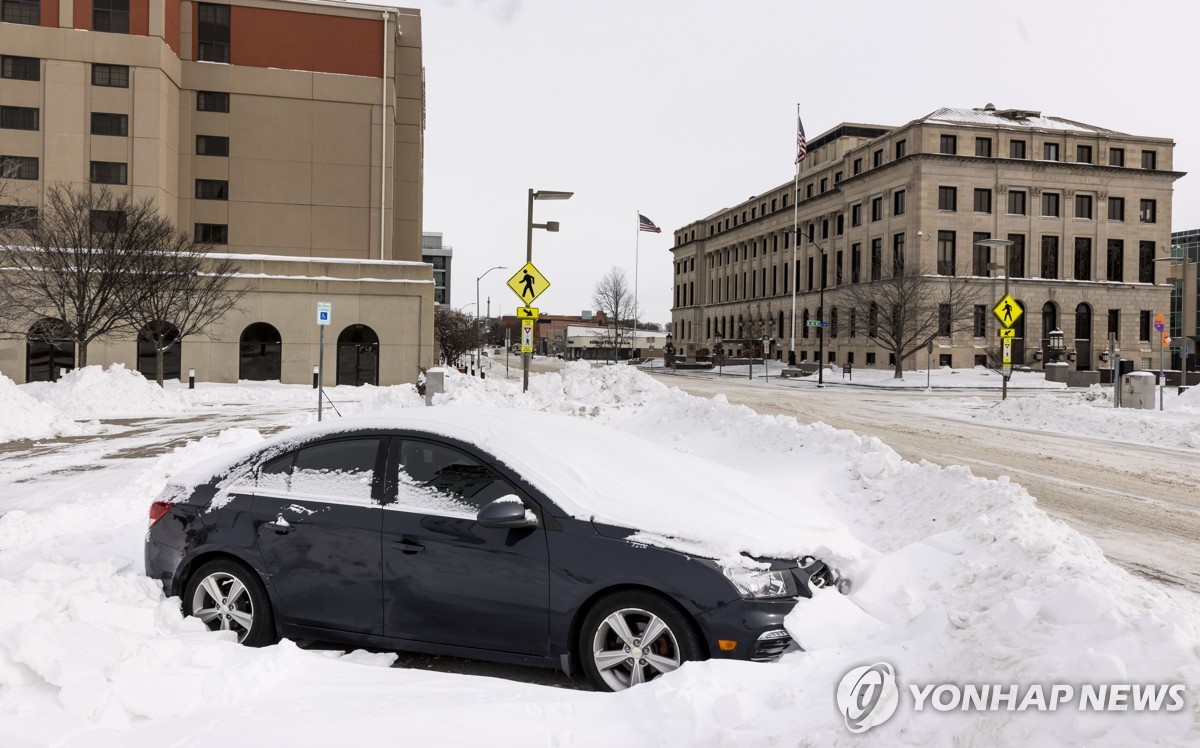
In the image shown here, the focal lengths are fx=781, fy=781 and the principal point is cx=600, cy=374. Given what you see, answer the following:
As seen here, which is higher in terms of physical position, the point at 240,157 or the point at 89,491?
the point at 240,157

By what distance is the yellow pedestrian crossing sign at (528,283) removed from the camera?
62.2 ft

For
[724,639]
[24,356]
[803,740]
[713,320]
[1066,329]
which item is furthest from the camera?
[713,320]

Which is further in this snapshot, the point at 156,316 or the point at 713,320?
the point at 713,320

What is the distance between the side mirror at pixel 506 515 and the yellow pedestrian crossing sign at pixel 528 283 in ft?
48.1

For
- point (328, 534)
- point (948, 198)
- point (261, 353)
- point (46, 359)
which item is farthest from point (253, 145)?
point (948, 198)

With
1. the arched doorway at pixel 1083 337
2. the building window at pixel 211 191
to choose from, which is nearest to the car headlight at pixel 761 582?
the building window at pixel 211 191

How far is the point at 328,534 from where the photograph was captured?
4.81 m

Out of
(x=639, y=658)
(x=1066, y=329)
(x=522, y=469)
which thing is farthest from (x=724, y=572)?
(x=1066, y=329)

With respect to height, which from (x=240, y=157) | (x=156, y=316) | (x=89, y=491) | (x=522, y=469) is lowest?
(x=89, y=491)

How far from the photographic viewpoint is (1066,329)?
208ft

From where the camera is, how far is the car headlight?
414 centimetres

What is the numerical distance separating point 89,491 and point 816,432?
10109 millimetres

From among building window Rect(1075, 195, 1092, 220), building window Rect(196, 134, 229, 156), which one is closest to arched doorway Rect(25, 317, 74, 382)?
building window Rect(196, 134, 229, 156)

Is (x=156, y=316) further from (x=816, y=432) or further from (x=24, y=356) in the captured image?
(x=816, y=432)
